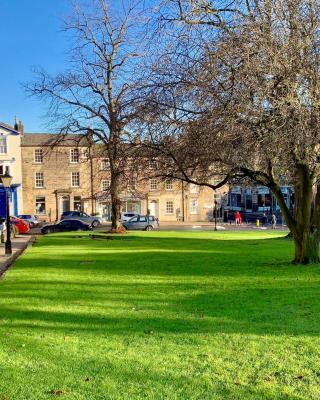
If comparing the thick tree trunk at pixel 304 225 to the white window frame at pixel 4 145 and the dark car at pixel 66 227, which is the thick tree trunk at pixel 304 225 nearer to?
the dark car at pixel 66 227

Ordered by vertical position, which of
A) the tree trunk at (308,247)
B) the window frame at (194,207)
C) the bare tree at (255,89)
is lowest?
the tree trunk at (308,247)

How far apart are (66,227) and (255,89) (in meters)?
33.5

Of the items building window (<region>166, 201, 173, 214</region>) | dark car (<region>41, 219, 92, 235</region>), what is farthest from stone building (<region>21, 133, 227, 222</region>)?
dark car (<region>41, 219, 92, 235</region>)

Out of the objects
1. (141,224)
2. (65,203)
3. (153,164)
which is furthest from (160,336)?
(65,203)

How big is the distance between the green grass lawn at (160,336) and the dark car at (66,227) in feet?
96.2

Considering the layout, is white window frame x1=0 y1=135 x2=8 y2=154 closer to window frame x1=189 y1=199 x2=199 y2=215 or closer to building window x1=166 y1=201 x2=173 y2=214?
building window x1=166 y1=201 x2=173 y2=214

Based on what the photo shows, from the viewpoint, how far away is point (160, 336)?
644 centimetres

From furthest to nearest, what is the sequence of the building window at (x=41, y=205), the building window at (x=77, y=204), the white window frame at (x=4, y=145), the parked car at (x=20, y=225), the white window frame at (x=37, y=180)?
1. the building window at (x=77, y=204)
2. the building window at (x=41, y=205)
3. the white window frame at (x=37, y=180)
4. the white window frame at (x=4, y=145)
5. the parked car at (x=20, y=225)

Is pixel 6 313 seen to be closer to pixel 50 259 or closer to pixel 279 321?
pixel 279 321

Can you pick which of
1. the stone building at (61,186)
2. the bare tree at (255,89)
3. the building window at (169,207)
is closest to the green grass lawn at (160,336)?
the bare tree at (255,89)

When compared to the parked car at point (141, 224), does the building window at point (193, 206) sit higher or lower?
higher

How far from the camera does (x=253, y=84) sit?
1050 centimetres

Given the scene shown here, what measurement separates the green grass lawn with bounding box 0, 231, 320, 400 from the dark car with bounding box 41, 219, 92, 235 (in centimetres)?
2933

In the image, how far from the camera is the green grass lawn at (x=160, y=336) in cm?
466
